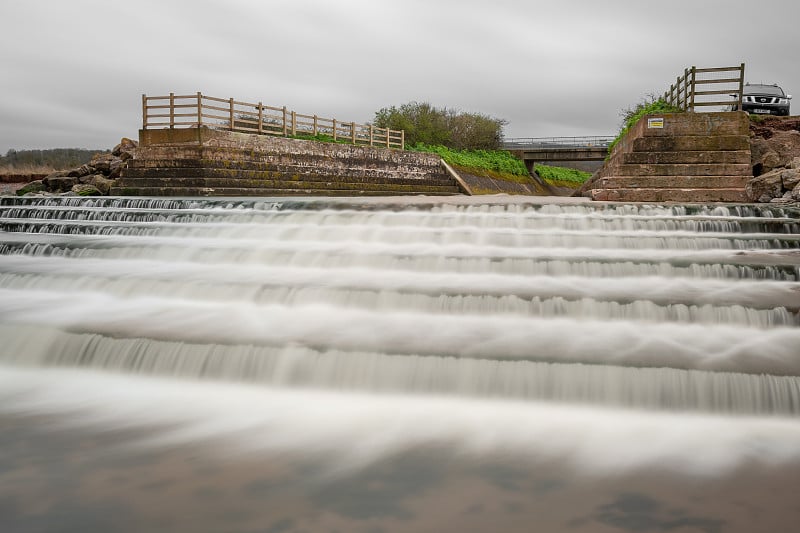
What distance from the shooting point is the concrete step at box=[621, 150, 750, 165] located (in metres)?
14.7

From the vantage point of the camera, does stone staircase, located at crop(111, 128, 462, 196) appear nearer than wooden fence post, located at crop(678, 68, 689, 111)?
No

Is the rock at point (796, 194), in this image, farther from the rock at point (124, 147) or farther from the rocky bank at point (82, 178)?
the rock at point (124, 147)

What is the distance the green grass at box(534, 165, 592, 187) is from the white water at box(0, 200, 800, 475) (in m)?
41.3

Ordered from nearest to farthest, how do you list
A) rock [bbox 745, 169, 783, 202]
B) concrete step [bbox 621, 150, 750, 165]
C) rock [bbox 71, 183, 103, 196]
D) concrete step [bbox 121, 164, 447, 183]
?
rock [bbox 745, 169, 783, 202], concrete step [bbox 621, 150, 750, 165], concrete step [bbox 121, 164, 447, 183], rock [bbox 71, 183, 103, 196]

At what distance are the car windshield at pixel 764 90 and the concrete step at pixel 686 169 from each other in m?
9.41

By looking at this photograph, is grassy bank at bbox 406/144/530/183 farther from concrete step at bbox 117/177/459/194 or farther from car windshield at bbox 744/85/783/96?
car windshield at bbox 744/85/783/96

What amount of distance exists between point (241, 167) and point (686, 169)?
45.5 ft

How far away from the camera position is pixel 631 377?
4.21 m

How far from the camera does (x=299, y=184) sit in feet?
73.5

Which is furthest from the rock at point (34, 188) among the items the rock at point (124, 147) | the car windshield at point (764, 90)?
the car windshield at point (764, 90)

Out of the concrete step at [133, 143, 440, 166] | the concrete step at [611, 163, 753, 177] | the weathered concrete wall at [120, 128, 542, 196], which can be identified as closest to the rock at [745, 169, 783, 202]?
the concrete step at [611, 163, 753, 177]

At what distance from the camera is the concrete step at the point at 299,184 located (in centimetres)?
1916

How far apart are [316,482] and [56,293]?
5250mm

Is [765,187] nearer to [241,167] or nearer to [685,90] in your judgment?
[685,90]
